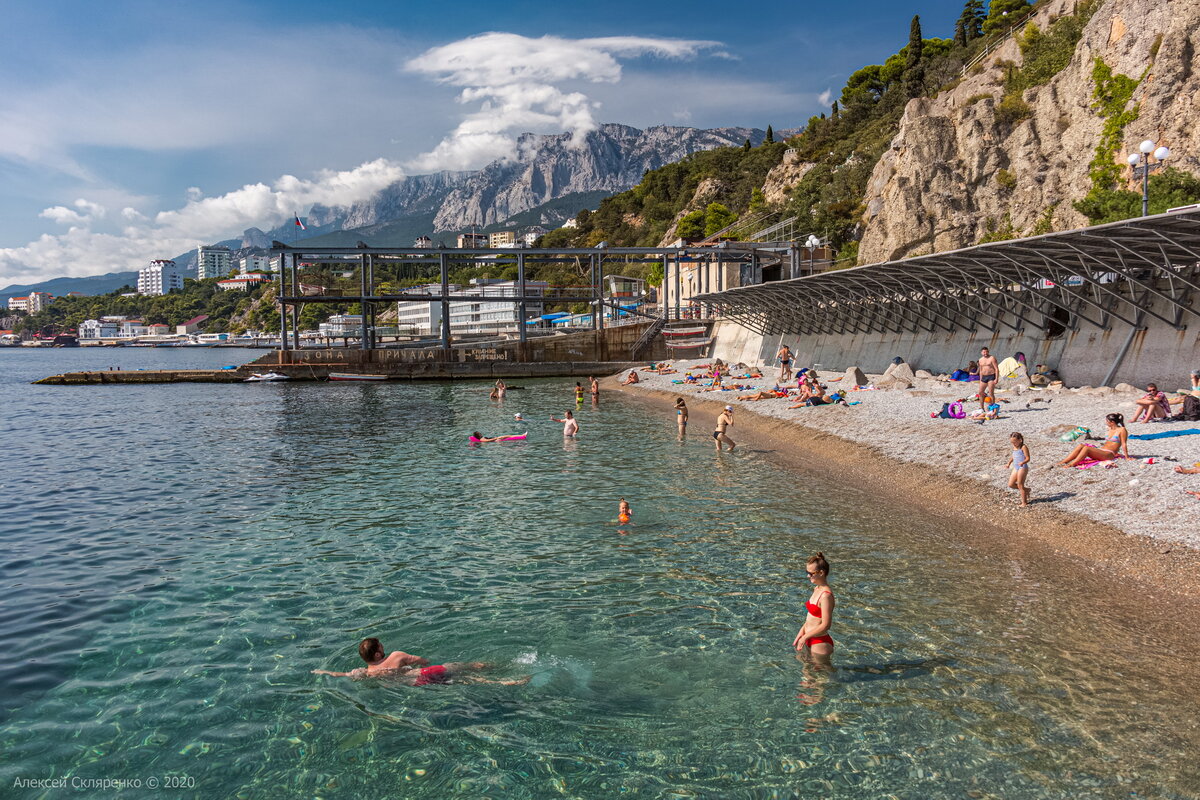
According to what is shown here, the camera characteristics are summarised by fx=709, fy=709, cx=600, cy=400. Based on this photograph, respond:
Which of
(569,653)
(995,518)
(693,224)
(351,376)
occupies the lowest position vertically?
(569,653)

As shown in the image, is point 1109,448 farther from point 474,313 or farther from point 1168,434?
point 474,313

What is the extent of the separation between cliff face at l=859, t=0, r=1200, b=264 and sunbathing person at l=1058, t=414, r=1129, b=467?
34575mm

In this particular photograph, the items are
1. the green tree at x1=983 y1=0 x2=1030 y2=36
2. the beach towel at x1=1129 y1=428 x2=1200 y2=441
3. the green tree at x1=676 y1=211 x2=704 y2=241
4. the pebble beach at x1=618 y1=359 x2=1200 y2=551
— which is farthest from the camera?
the green tree at x1=676 y1=211 x2=704 y2=241

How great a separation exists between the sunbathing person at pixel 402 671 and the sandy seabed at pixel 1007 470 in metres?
10.00

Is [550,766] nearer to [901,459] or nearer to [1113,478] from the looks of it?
[1113,478]

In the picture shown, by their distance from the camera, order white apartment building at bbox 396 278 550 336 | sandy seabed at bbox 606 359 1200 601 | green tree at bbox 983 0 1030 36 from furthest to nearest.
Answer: white apartment building at bbox 396 278 550 336, green tree at bbox 983 0 1030 36, sandy seabed at bbox 606 359 1200 601

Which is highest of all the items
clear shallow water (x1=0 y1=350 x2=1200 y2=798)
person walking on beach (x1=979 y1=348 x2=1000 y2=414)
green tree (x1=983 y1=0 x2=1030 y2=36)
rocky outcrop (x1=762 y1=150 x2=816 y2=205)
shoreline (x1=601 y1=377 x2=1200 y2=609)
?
green tree (x1=983 y1=0 x2=1030 y2=36)

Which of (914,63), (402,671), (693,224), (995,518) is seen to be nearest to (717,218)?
(693,224)

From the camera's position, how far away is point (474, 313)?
144875 millimetres

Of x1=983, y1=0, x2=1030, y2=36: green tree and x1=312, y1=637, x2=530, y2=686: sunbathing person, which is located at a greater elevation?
x1=983, y1=0, x2=1030, y2=36: green tree

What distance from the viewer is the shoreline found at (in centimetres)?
1090

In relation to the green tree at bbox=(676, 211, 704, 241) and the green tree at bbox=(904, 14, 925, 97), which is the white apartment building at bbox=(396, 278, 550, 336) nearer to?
the green tree at bbox=(676, 211, 704, 241)

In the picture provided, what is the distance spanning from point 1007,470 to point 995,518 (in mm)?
2817

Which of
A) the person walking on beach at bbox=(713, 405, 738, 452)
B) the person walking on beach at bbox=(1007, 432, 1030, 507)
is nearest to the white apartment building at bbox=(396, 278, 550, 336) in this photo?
the person walking on beach at bbox=(713, 405, 738, 452)
